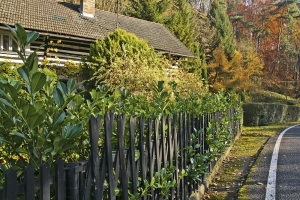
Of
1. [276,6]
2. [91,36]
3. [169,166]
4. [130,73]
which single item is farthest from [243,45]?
[169,166]

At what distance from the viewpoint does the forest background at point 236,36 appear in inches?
1121

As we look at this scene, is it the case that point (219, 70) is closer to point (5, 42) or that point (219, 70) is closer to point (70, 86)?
point (5, 42)

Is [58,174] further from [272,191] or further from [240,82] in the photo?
[240,82]

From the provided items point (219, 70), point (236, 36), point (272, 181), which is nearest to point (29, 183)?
point (272, 181)

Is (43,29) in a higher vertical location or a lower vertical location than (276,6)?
lower

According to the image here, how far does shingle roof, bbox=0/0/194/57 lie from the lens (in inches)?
662

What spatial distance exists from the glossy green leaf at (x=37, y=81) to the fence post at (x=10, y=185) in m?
0.47

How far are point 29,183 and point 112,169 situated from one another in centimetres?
87

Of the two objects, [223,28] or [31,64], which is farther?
[223,28]

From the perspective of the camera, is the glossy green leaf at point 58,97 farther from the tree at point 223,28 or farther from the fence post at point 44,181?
the tree at point 223,28

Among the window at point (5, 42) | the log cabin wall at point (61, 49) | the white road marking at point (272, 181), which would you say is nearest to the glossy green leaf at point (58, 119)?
the white road marking at point (272, 181)

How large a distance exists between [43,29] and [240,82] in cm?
1876

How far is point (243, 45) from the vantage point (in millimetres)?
36500

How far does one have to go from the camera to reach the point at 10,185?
134 cm
